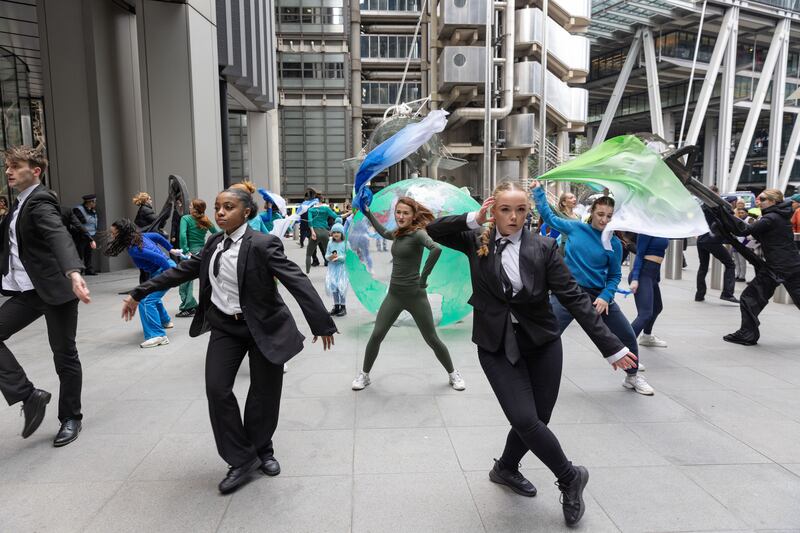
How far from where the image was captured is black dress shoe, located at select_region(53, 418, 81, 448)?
395 centimetres

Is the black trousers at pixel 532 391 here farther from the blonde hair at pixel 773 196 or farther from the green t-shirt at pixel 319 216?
the green t-shirt at pixel 319 216

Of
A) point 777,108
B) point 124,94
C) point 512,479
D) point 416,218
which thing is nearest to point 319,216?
point 416,218

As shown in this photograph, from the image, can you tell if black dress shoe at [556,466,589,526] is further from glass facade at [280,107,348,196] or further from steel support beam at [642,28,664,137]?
glass facade at [280,107,348,196]

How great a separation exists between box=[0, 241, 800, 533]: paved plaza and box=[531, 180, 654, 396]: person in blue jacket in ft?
1.81

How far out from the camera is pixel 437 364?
236 inches

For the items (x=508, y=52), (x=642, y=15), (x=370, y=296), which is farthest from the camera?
(x=642, y=15)

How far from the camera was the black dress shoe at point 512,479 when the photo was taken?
323cm

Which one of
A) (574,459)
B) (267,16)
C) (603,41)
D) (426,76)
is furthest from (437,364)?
(603,41)

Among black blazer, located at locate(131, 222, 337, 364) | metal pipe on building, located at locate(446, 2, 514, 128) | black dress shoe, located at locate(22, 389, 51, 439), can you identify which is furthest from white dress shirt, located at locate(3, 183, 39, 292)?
metal pipe on building, located at locate(446, 2, 514, 128)

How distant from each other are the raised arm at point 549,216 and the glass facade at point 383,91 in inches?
1783

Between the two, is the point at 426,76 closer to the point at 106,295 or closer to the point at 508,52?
the point at 508,52

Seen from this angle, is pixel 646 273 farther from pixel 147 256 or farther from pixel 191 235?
pixel 191 235

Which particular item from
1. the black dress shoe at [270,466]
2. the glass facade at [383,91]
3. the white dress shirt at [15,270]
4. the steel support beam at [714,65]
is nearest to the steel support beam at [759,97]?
the steel support beam at [714,65]

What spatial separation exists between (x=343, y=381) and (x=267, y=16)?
73.4ft
